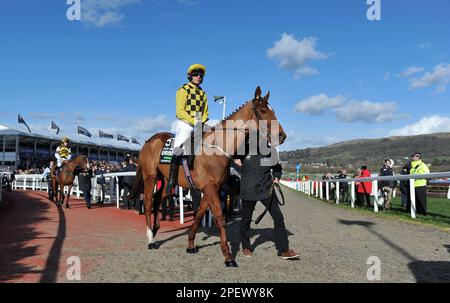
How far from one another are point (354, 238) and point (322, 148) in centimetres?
16864

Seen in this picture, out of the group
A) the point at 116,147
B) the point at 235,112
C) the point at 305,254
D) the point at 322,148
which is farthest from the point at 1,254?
the point at 322,148

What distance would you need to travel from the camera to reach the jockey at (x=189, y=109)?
244 inches

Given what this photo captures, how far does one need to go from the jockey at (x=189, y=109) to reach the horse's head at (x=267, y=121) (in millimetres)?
1059

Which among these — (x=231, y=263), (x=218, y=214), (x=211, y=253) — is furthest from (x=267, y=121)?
(x=211, y=253)

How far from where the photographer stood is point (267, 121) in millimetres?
5527

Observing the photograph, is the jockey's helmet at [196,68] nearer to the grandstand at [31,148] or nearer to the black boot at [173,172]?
the black boot at [173,172]

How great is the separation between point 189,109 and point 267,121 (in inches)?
55.0

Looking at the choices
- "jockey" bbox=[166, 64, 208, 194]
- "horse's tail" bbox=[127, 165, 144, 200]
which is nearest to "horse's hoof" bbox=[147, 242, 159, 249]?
"jockey" bbox=[166, 64, 208, 194]

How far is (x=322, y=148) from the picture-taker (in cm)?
17088

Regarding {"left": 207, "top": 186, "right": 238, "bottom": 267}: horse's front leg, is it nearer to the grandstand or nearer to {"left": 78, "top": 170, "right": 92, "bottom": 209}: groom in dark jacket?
{"left": 78, "top": 170, "right": 92, "bottom": 209}: groom in dark jacket

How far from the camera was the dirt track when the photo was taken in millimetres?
4508

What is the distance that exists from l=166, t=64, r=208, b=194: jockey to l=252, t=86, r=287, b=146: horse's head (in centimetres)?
106

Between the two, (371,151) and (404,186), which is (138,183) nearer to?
(404,186)
